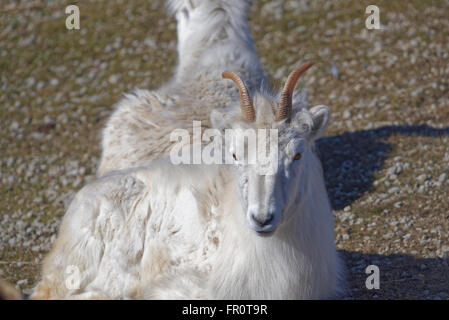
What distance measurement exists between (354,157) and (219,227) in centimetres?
518

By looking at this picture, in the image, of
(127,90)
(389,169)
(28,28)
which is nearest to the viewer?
(389,169)

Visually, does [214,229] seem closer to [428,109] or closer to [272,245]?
[272,245]

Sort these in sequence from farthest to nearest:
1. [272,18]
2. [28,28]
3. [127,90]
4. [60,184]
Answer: [28,28], [272,18], [127,90], [60,184]

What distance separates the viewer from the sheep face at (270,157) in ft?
17.9

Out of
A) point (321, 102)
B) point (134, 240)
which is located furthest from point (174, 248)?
point (321, 102)

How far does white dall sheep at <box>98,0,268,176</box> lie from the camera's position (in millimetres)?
8977

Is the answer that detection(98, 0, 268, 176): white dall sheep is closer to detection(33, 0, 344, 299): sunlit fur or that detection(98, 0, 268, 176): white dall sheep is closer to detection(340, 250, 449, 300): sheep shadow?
detection(33, 0, 344, 299): sunlit fur

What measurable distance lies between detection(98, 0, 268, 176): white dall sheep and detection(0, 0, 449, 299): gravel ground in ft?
6.56

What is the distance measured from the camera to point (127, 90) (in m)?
14.9

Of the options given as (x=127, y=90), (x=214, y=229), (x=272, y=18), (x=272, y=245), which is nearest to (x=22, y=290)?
(x=214, y=229)

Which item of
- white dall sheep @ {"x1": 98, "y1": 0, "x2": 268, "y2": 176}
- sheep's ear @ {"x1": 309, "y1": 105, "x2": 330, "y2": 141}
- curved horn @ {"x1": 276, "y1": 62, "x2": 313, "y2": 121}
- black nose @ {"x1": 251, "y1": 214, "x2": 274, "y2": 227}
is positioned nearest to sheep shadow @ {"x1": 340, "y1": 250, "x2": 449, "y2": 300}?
sheep's ear @ {"x1": 309, "y1": 105, "x2": 330, "y2": 141}

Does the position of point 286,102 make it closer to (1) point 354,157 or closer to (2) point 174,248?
(2) point 174,248

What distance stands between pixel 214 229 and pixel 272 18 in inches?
443

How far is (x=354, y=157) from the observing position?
36.0 ft
